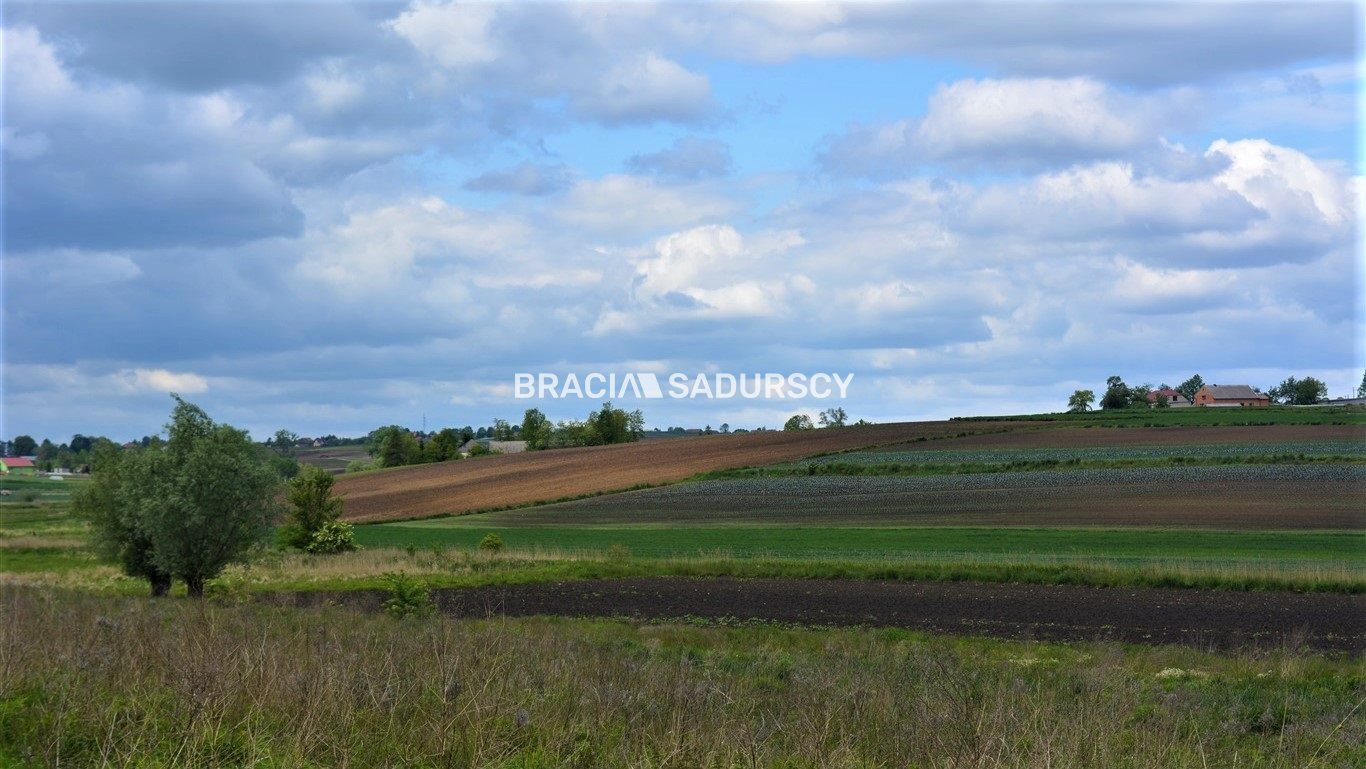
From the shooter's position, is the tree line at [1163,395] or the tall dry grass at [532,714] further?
the tree line at [1163,395]

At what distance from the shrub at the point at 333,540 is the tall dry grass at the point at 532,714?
152 feet

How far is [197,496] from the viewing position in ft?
115

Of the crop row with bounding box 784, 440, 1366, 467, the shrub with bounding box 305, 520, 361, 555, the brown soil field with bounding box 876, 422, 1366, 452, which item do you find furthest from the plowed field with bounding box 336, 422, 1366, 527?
the shrub with bounding box 305, 520, 361, 555

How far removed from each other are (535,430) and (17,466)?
68632mm

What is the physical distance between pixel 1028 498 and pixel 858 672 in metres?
55.0

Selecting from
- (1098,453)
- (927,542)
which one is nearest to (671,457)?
(1098,453)

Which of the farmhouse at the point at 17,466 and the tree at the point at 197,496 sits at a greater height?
the farmhouse at the point at 17,466

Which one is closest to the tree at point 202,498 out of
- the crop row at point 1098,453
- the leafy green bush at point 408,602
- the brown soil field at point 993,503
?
the leafy green bush at point 408,602

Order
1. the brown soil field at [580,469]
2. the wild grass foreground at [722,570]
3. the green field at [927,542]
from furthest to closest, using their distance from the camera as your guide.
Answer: the brown soil field at [580,469], the green field at [927,542], the wild grass foreground at [722,570]

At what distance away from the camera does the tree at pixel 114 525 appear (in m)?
37.8

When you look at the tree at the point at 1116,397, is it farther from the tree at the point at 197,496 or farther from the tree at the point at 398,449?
the tree at the point at 197,496

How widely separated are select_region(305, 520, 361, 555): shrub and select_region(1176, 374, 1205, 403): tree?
138 m

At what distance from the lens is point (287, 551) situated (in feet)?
202

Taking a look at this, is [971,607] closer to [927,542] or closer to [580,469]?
[927,542]
